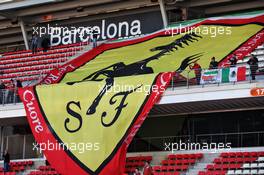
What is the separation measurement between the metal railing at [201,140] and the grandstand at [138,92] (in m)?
0.04

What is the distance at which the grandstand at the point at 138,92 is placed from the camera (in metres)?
21.9

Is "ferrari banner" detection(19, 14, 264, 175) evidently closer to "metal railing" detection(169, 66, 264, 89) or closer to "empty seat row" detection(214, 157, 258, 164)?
"metal railing" detection(169, 66, 264, 89)

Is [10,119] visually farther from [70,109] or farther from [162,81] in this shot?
[162,81]

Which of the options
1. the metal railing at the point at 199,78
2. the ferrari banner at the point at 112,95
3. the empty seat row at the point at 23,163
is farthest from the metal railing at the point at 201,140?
the empty seat row at the point at 23,163

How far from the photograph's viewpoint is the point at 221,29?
27516 mm

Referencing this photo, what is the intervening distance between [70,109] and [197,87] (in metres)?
4.55

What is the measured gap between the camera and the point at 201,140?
23750mm

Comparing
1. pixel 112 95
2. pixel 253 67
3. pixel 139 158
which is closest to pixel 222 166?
pixel 253 67

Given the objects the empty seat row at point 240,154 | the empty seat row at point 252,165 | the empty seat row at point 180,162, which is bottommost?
the empty seat row at point 180,162

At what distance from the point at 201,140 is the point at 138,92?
10.1ft

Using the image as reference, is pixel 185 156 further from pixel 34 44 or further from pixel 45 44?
pixel 34 44

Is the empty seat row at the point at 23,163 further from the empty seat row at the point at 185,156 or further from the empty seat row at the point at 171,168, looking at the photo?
the empty seat row at the point at 185,156

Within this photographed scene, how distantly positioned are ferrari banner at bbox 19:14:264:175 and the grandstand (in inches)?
1.5

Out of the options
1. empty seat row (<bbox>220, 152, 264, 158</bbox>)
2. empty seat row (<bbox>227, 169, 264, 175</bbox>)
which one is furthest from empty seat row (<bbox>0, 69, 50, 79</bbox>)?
empty seat row (<bbox>227, 169, 264, 175</bbox>)
